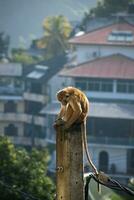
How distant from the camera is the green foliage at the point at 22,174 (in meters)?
21.6

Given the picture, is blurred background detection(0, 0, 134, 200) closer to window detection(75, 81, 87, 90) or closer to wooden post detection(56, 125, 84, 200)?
window detection(75, 81, 87, 90)

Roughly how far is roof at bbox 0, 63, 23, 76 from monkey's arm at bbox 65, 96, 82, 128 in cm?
5245

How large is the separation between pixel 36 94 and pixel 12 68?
3671 mm

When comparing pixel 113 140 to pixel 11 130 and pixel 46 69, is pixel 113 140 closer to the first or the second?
pixel 11 130

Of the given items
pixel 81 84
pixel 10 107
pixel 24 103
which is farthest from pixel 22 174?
pixel 10 107

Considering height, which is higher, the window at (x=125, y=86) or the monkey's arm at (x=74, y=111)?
the monkey's arm at (x=74, y=111)

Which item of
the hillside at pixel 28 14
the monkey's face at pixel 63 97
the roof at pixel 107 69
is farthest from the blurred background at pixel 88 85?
the hillside at pixel 28 14

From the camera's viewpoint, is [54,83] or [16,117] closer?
[16,117]

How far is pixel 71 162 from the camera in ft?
23.9

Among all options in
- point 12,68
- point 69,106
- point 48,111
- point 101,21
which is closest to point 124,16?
point 101,21

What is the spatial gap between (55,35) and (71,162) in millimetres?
59562

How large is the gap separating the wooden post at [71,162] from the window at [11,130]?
5069 cm

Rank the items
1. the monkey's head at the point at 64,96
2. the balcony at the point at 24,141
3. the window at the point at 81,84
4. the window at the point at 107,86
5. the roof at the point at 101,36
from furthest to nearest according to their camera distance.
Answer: the roof at the point at 101,36 → the balcony at the point at 24,141 → the window at the point at 81,84 → the window at the point at 107,86 → the monkey's head at the point at 64,96

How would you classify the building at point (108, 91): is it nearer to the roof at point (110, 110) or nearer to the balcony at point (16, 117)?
the roof at point (110, 110)
